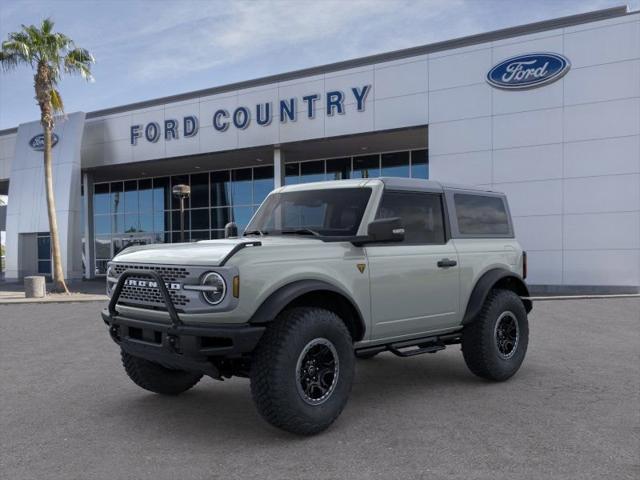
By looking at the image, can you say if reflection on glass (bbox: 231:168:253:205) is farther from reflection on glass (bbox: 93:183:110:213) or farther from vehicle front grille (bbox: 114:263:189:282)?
vehicle front grille (bbox: 114:263:189:282)

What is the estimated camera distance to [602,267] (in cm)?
1716

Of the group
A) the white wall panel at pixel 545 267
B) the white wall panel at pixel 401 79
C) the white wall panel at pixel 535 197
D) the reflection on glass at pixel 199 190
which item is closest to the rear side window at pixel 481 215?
the white wall panel at pixel 545 267

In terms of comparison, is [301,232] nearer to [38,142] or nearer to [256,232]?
[256,232]

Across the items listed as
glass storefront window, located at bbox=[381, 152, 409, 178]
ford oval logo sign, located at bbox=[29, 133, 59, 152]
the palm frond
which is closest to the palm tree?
the palm frond

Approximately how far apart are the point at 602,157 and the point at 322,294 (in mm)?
15401

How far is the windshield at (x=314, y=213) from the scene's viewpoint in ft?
16.7

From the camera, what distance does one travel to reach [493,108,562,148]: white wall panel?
1767 cm

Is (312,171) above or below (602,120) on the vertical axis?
below

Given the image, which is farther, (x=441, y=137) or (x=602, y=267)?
(x=441, y=137)

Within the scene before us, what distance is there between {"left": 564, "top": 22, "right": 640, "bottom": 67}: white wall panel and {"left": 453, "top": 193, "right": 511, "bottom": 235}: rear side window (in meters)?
13.3

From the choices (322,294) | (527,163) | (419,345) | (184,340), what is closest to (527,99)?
(527,163)

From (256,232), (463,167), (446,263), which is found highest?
(463,167)

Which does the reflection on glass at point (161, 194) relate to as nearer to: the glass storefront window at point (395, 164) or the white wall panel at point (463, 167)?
the glass storefront window at point (395, 164)

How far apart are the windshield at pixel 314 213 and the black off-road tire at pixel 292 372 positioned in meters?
0.99
